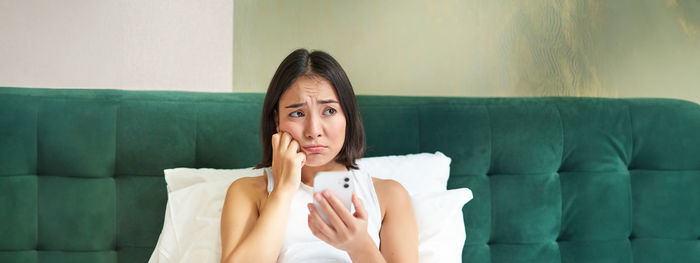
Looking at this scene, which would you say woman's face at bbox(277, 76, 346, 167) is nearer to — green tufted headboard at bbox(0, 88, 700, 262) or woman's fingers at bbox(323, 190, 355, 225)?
woman's fingers at bbox(323, 190, 355, 225)

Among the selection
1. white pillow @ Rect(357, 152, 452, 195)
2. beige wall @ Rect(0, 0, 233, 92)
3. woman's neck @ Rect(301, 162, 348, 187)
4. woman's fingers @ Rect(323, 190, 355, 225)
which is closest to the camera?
woman's fingers @ Rect(323, 190, 355, 225)

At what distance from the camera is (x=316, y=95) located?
124cm

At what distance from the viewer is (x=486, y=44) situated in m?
1.90

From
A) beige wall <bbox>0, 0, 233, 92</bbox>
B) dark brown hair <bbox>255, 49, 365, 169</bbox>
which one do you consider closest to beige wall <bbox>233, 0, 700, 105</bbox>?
beige wall <bbox>0, 0, 233, 92</bbox>

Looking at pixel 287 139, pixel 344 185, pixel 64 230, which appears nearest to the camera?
pixel 344 185

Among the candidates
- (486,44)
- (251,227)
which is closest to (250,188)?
(251,227)

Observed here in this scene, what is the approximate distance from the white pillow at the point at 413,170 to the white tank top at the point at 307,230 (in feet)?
0.45

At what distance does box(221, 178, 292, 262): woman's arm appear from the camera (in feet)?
3.76

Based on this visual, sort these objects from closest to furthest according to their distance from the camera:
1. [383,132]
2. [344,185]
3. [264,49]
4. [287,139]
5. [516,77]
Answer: [344,185] < [287,139] < [383,132] < [264,49] < [516,77]

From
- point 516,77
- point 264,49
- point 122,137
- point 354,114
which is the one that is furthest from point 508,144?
point 122,137

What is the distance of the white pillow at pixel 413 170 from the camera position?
1.51 m

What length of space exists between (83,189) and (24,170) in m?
0.18

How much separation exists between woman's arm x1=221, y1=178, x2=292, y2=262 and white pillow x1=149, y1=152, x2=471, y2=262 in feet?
0.49

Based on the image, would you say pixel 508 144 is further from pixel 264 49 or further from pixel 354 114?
pixel 264 49
